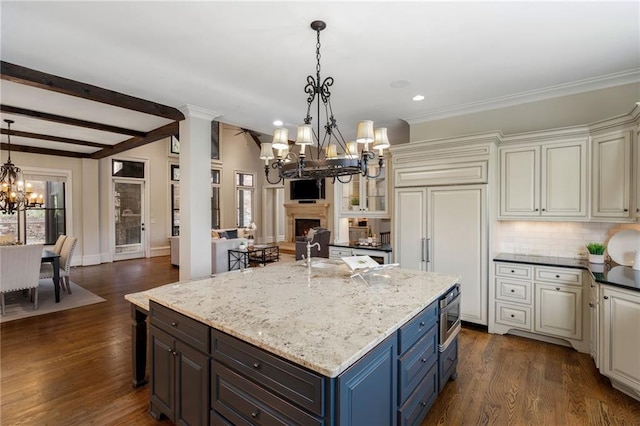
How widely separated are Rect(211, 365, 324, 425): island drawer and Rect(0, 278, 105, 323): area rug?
4242mm

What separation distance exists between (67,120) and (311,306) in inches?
212

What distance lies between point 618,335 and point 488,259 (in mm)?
1317

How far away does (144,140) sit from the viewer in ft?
19.2

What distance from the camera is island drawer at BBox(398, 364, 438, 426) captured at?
1746 millimetres

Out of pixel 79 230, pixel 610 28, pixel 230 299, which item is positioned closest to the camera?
pixel 230 299

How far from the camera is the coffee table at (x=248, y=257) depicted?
687 centimetres

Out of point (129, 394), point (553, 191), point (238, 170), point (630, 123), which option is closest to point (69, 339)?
point (129, 394)

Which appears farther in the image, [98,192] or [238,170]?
[238,170]

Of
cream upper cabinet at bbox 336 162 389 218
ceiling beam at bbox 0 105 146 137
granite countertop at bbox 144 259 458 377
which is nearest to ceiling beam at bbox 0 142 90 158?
ceiling beam at bbox 0 105 146 137

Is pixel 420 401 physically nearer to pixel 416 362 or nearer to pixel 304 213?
pixel 416 362

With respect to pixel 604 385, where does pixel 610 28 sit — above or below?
above

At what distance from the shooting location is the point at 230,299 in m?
1.94

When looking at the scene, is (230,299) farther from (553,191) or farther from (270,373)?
(553,191)

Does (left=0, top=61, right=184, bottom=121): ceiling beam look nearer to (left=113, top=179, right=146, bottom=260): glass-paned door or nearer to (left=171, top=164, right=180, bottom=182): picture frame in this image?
(left=113, top=179, right=146, bottom=260): glass-paned door
